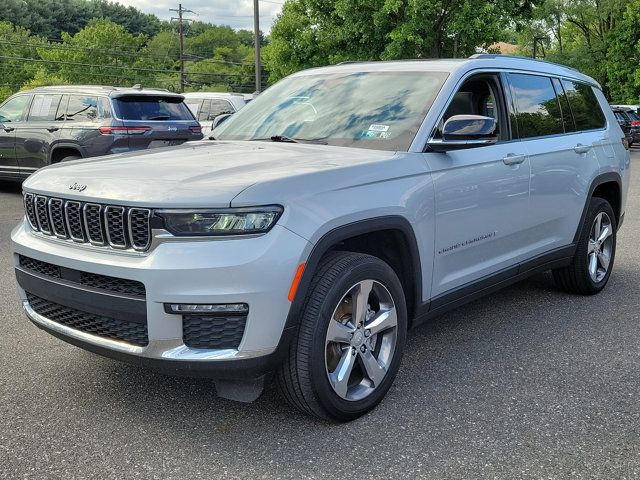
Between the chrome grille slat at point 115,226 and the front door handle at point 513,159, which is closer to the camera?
the chrome grille slat at point 115,226

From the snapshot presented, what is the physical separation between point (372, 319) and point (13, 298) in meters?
3.44

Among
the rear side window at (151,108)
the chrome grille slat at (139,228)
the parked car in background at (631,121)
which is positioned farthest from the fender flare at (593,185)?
the parked car in background at (631,121)

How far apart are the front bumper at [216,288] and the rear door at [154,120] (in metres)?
7.66

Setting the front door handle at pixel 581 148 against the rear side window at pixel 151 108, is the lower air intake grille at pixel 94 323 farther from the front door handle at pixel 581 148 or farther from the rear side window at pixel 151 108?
the rear side window at pixel 151 108

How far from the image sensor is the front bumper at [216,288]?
276 cm

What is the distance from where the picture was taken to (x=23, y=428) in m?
3.22

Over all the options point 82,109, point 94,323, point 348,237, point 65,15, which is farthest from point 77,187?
point 65,15

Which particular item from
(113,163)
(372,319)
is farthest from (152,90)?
(372,319)

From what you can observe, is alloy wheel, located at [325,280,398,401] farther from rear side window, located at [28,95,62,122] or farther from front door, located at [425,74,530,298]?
rear side window, located at [28,95,62,122]

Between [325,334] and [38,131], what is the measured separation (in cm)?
970

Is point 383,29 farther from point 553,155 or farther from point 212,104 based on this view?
point 553,155

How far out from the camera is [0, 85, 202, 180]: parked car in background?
1043cm

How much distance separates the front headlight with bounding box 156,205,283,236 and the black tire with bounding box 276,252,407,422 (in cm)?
42

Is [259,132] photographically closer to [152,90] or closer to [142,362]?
[142,362]
